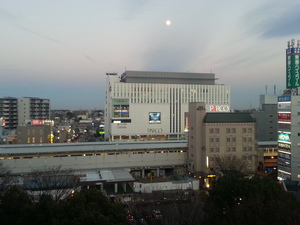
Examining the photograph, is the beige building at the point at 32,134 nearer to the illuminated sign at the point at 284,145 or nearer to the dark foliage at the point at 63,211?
the illuminated sign at the point at 284,145

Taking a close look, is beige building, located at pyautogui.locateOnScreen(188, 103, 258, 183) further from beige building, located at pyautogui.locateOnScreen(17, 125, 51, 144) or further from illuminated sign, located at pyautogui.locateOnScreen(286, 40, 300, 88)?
beige building, located at pyautogui.locateOnScreen(17, 125, 51, 144)

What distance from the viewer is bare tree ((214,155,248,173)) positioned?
2433cm

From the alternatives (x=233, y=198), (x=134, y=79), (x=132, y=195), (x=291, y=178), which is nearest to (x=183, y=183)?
(x=132, y=195)

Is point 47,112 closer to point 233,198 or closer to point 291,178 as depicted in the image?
point 291,178

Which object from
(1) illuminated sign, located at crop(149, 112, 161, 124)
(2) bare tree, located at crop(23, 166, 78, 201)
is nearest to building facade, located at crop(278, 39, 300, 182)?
(2) bare tree, located at crop(23, 166, 78, 201)

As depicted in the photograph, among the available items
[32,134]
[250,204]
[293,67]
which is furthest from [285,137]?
[32,134]

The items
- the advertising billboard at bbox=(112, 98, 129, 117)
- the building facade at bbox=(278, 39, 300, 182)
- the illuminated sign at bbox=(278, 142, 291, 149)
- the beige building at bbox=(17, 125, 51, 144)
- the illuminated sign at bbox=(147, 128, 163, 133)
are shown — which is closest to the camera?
the building facade at bbox=(278, 39, 300, 182)

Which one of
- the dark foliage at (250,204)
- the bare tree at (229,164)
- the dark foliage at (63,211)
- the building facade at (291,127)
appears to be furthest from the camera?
the bare tree at (229,164)

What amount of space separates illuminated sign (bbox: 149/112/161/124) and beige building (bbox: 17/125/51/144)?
1896 centimetres

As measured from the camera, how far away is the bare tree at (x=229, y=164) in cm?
2433

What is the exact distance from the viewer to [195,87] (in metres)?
57.3

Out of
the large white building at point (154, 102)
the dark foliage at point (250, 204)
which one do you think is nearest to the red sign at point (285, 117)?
the dark foliage at point (250, 204)

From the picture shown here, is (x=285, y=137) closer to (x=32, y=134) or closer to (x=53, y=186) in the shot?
(x=53, y=186)

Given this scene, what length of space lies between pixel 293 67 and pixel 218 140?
9456mm
